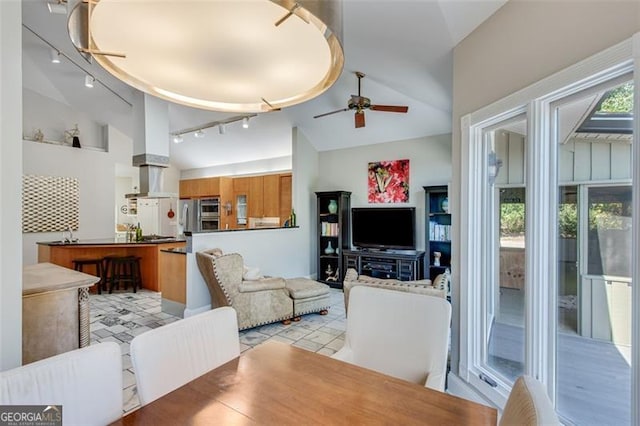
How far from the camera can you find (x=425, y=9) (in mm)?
2164

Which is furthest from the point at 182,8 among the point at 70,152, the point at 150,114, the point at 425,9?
the point at 70,152

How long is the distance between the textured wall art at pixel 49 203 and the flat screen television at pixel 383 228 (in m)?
5.76

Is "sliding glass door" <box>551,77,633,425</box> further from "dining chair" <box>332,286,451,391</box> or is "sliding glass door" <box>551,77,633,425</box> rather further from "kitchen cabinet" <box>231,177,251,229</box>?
"kitchen cabinet" <box>231,177,251,229</box>

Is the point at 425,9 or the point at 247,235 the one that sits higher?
the point at 425,9

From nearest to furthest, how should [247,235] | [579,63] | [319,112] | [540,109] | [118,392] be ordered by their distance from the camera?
[118,392] → [579,63] → [540,109] → [247,235] → [319,112]

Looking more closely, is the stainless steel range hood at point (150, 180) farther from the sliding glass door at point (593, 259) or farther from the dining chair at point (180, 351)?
the sliding glass door at point (593, 259)

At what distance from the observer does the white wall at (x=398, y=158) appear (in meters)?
5.12

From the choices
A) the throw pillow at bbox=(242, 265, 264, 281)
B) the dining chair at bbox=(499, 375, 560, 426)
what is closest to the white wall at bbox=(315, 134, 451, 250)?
the throw pillow at bbox=(242, 265, 264, 281)

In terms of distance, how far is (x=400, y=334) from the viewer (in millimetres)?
1699

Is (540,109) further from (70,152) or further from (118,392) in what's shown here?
(70,152)

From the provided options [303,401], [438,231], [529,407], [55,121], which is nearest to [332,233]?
[438,231]

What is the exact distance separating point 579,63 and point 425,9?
3.84 ft

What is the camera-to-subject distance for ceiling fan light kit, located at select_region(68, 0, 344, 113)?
2.78 ft

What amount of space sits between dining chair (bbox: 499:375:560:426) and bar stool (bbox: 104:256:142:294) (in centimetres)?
595
